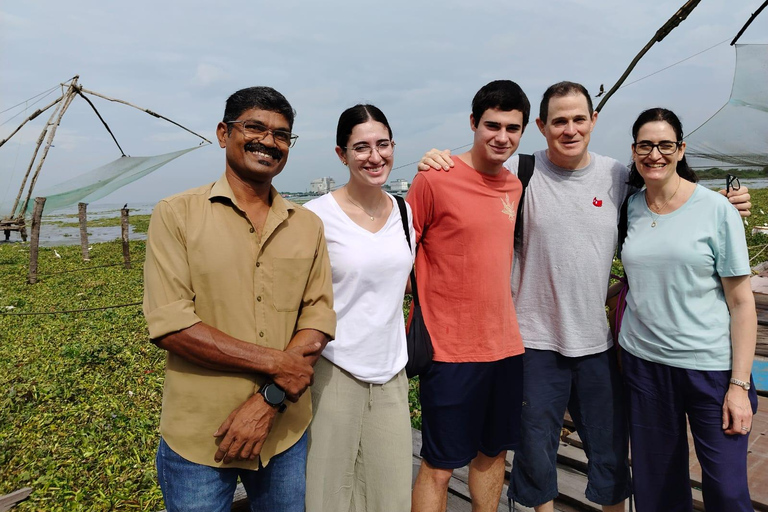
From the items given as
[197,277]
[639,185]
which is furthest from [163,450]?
[639,185]

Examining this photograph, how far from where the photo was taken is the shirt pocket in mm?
2062

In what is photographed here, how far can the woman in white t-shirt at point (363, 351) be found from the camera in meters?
2.35

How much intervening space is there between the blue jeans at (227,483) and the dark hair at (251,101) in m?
1.32

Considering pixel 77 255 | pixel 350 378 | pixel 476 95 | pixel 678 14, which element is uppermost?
pixel 678 14

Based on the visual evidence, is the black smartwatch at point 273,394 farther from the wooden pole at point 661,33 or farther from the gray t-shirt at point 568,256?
the wooden pole at point 661,33

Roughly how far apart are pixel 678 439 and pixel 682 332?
577mm

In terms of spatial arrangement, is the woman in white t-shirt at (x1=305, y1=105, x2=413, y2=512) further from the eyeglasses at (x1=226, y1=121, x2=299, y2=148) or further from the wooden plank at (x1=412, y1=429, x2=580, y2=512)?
the wooden plank at (x1=412, y1=429, x2=580, y2=512)

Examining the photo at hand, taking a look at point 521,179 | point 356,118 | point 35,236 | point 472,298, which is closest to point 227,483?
point 472,298

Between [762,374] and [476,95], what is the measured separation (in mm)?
4831

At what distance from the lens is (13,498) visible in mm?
4188

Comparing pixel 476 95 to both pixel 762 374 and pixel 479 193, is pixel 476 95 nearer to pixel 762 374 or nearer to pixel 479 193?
pixel 479 193

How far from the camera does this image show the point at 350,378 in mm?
2383

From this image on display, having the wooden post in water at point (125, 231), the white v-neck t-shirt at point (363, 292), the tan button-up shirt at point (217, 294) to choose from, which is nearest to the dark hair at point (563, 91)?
the white v-neck t-shirt at point (363, 292)

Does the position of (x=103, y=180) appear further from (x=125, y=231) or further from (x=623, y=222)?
(x=623, y=222)
